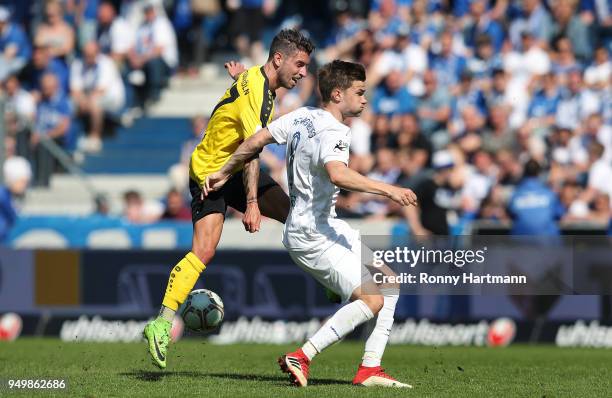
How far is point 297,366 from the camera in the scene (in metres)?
8.93

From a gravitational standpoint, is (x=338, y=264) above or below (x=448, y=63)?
below

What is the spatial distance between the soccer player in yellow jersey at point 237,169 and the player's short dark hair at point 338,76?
822 millimetres

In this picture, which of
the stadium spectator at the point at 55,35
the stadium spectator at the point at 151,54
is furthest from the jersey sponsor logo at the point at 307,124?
the stadium spectator at the point at 55,35

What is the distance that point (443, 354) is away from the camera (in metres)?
13.0

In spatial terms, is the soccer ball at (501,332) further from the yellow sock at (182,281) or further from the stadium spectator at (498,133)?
the yellow sock at (182,281)

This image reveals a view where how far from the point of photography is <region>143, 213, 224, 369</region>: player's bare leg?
9.30m

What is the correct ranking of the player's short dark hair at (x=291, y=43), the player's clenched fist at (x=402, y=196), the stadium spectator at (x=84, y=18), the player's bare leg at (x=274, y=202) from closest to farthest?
the player's clenched fist at (x=402, y=196), the player's short dark hair at (x=291, y=43), the player's bare leg at (x=274, y=202), the stadium spectator at (x=84, y=18)

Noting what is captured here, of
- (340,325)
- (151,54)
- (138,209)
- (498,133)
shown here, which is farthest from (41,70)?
(340,325)

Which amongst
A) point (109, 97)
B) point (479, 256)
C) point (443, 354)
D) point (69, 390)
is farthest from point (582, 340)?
point (109, 97)

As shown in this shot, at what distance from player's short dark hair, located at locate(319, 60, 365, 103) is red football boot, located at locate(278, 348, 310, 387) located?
1.77 metres

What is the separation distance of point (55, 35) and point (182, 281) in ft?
40.5

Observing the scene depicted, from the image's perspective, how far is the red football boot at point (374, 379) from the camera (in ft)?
29.7

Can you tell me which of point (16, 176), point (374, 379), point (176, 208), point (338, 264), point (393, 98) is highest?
point (393, 98)

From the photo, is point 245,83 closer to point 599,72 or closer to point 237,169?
point 237,169
